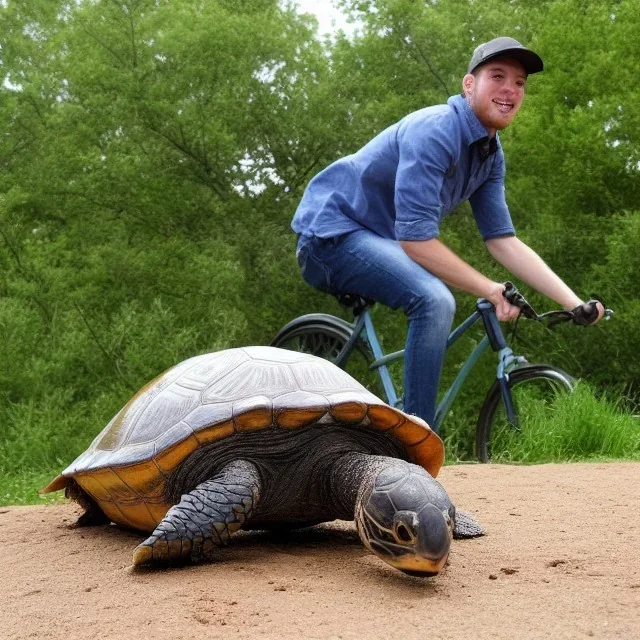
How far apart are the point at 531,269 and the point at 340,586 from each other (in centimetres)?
266

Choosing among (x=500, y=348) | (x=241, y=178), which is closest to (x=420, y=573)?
(x=500, y=348)

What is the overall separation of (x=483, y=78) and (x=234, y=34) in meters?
5.35

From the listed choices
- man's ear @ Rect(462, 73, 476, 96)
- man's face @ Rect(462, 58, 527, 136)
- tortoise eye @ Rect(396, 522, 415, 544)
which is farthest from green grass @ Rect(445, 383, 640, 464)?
tortoise eye @ Rect(396, 522, 415, 544)

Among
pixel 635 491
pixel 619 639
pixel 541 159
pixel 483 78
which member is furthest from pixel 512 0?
pixel 619 639

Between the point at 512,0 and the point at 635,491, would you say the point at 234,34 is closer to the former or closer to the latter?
the point at 512,0

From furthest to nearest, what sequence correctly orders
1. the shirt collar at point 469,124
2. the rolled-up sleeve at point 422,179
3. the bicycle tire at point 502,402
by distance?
the bicycle tire at point 502,402 → the shirt collar at point 469,124 → the rolled-up sleeve at point 422,179

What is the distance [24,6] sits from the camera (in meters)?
13.7

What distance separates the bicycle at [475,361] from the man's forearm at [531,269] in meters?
0.44

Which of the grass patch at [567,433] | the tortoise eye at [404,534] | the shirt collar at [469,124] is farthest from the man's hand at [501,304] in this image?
the tortoise eye at [404,534]

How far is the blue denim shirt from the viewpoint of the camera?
427 cm

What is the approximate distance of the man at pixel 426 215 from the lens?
168 inches

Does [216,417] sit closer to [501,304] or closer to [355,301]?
[501,304]

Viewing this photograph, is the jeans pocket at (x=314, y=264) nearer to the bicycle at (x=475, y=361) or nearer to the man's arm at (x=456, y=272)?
the bicycle at (x=475, y=361)

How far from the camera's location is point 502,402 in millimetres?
5496
